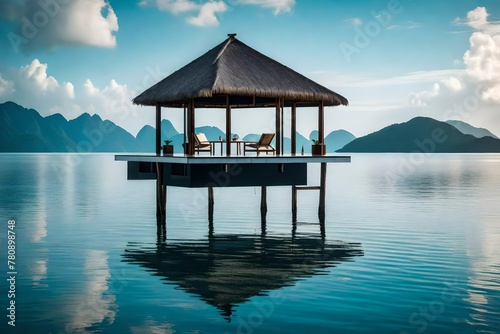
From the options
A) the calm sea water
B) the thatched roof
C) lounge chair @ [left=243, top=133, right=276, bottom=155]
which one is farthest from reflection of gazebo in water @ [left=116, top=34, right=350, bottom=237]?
the calm sea water

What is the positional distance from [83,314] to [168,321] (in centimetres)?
134

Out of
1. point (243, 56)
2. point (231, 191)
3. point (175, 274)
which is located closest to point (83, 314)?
point (175, 274)

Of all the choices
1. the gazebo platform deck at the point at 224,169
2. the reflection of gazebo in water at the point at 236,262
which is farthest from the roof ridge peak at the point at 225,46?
the reflection of gazebo in water at the point at 236,262

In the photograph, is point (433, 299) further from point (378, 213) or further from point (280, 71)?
point (378, 213)

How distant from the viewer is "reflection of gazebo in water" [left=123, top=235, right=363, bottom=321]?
40.0 ft

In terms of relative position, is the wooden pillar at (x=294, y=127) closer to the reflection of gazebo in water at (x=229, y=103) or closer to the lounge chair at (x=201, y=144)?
the reflection of gazebo in water at (x=229, y=103)

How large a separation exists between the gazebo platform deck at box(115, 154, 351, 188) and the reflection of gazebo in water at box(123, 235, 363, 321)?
5.26ft

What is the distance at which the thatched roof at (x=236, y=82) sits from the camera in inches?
782

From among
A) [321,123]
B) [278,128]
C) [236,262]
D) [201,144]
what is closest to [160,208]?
[201,144]

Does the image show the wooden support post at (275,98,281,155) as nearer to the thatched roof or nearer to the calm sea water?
the thatched roof

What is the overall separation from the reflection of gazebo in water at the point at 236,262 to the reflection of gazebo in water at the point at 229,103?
186cm

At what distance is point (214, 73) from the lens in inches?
795

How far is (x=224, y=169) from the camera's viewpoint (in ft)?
63.4

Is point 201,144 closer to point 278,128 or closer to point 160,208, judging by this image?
point 278,128
